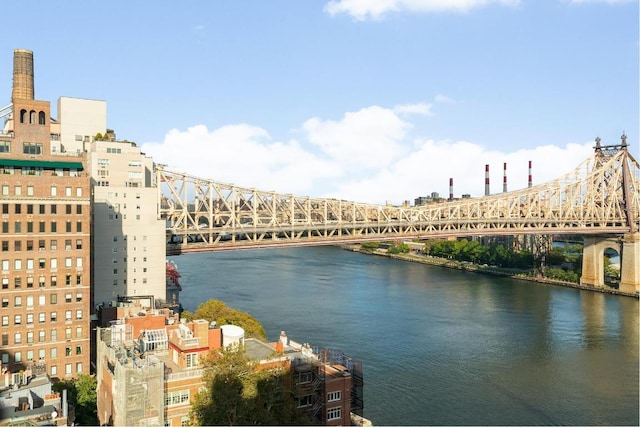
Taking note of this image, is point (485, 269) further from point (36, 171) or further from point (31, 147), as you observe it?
point (36, 171)

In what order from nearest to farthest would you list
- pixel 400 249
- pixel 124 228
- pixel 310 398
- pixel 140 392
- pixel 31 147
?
1. pixel 140 392
2. pixel 310 398
3. pixel 31 147
4. pixel 124 228
5. pixel 400 249

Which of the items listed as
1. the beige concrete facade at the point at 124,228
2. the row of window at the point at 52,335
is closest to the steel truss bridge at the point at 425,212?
the beige concrete facade at the point at 124,228

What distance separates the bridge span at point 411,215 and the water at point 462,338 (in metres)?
5.22

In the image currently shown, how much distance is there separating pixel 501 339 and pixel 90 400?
26219mm

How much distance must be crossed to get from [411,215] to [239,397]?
159 ft

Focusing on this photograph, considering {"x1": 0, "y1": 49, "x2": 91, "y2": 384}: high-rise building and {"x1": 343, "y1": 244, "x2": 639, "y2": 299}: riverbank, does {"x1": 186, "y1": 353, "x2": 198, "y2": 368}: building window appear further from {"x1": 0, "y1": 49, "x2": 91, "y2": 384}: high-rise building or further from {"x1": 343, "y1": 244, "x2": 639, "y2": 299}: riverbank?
{"x1": 343, "y1": 244, "x2": 639, "y2": 299}: riverbank

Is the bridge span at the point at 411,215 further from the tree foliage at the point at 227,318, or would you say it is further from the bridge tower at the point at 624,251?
the tree foliage at the point at 227,318

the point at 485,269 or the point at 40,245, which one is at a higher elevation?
the point at 40,245

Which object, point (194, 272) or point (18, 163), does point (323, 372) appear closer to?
point (18, 163)

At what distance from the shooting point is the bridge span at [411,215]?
4775 cm

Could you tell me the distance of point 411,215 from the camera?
6309cm

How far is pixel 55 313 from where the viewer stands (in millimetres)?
25438

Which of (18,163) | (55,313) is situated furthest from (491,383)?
(18,163)

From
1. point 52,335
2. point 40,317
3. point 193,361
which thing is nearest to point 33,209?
point 40,317
